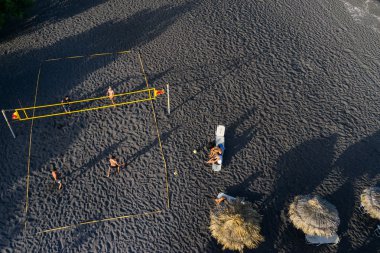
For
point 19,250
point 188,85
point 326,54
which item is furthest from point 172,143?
point 326,54

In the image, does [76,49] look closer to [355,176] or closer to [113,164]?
[113,164]

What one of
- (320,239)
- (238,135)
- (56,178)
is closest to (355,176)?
(320,239)

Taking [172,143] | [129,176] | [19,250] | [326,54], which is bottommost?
[19,250]

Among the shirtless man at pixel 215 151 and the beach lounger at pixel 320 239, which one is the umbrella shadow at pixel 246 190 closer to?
the shirtless man at pixel 215 151

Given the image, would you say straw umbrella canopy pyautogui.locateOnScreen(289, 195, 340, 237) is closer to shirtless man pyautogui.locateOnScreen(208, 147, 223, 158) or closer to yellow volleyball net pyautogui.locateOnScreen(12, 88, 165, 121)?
shirtless man pyautogui.locateOnScreen(208, 147, 223, 158)

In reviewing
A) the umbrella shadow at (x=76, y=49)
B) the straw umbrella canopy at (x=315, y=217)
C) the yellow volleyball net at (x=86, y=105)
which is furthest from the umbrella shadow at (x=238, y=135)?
the umbrella shadow at (x=76, y=49)

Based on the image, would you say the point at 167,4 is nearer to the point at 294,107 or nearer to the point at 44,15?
the point at 44,15

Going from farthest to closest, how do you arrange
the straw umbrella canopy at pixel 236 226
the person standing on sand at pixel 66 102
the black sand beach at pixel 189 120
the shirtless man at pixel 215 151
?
the person standing on sand at pixel 66 102 < the shirtless man at pixel 215 151 < the black sand beach at pixel 189 120 < the straw umbrella canopy at pixel 236 226

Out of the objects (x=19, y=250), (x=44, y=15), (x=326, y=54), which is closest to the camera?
(x=19, y=250)
